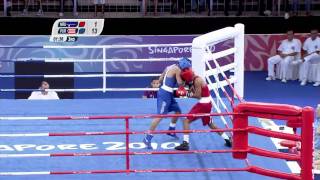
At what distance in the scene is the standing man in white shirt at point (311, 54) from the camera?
16516 mm

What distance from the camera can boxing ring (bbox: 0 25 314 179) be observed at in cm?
703

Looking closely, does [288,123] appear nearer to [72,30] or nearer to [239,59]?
[239,59]

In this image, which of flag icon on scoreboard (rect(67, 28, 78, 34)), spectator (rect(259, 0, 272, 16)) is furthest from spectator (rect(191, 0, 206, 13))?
flag icon on scoreboard (rect(67, 28, 78, 34))

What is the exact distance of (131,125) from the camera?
391 inches

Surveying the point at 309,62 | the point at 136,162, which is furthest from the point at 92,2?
the point at 136,162

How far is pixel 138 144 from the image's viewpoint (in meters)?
9.13

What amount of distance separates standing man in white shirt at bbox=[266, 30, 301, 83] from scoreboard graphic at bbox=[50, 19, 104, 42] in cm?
661

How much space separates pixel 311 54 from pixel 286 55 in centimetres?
59

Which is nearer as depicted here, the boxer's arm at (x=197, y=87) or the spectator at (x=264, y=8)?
the boxer's arm at (x=197, y=87)

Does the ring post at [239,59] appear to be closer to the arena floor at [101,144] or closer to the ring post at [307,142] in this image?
the arena floor at [101,144]

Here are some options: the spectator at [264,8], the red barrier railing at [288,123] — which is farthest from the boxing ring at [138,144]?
the spectator at [264,8]

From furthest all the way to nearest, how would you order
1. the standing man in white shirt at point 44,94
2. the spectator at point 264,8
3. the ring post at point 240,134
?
the spectator at point 264,8 → the standing man in white shirt at point 44,94 → the ring post at point 240,134

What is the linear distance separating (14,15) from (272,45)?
6.47 meters

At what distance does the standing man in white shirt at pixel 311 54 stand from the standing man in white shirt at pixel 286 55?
23 centimetres
